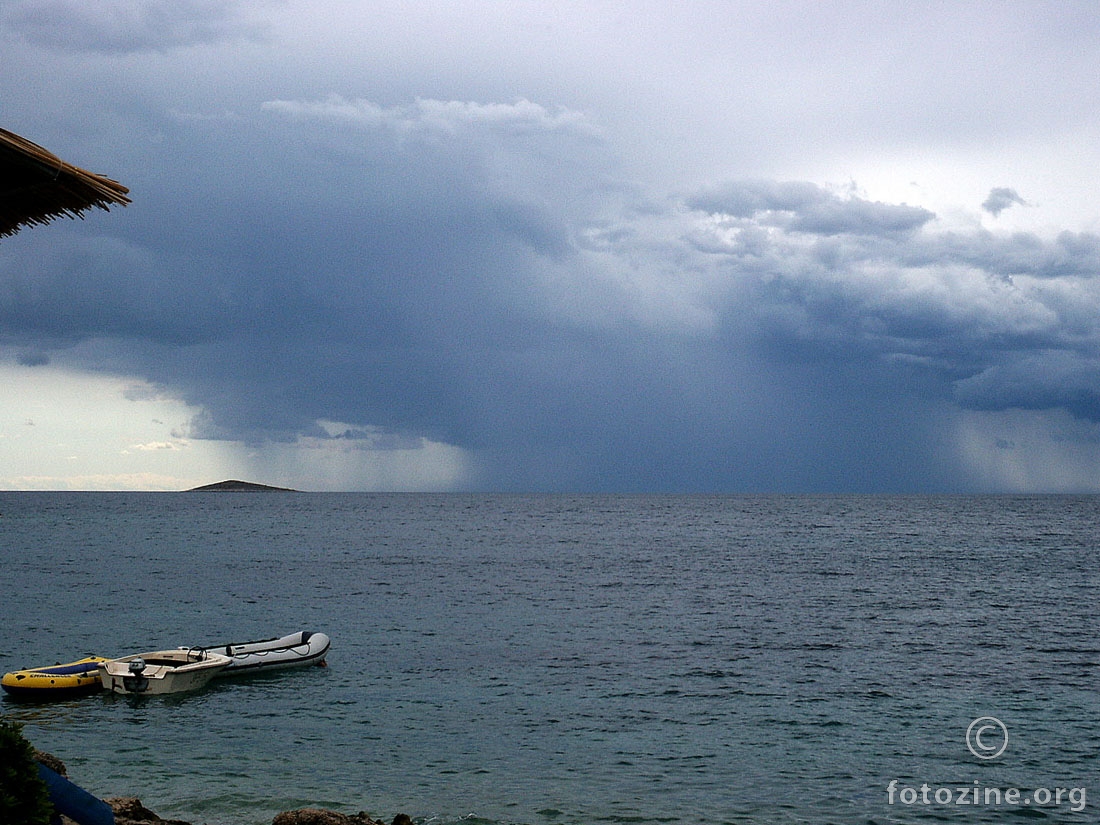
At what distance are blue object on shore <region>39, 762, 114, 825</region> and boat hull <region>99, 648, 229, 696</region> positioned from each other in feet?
65.5

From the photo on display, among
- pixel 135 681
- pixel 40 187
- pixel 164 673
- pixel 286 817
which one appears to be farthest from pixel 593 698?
pixel 40 187

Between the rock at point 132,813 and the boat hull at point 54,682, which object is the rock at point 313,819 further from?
the boat hull at point 54,682

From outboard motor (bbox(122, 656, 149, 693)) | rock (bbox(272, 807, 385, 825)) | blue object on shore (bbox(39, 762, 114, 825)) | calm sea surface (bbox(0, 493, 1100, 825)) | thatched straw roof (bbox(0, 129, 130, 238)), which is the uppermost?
thatched straw roof (bbox(0, 129, 130, 238))

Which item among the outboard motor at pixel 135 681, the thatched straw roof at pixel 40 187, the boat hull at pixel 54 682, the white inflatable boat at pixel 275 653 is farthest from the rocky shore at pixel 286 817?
the white inflatable boat at pixel 275 653

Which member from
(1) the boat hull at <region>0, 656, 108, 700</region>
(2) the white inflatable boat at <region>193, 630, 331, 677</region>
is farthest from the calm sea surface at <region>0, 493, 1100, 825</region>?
(2) the white inflatable boat at <region>193, 630, 331, 677</region>

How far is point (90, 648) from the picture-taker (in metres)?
39.1

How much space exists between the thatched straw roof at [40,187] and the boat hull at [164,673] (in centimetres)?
2402

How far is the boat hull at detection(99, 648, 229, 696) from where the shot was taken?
30.0m

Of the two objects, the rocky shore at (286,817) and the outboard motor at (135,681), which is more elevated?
the rocky shore at (286,817)

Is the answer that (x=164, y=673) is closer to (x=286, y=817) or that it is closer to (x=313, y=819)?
(x=286, y=817)

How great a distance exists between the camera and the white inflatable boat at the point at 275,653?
33.8 m

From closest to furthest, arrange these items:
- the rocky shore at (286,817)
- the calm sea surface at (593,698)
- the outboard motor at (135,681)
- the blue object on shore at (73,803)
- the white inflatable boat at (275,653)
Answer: the blue object on shore at (73,803)
the rocky shore at (286,817)
the calm sea surface at (593,698)
the outboard motor at (135,681)
the white inflatable boat at (275,653)

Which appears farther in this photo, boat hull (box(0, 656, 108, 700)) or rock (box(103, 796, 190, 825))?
boat hull (box(0, 656, 108, 700))

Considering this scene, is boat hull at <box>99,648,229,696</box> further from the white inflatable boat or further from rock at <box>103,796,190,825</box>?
rock at <box>103,796,190,825</box>
